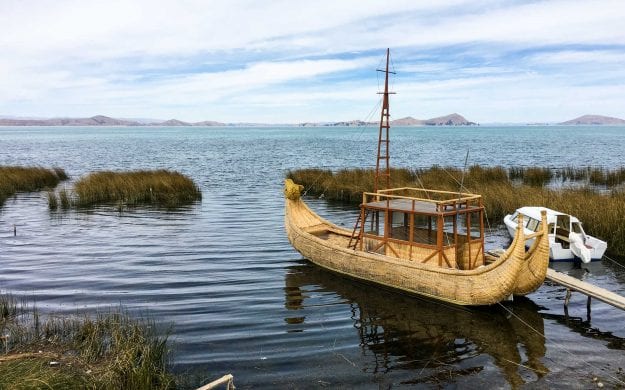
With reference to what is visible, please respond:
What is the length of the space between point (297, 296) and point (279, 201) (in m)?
19.9

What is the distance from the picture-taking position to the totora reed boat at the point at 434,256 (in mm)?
13234

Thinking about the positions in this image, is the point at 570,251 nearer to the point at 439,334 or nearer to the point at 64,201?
the point at 439,334

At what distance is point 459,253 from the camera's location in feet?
51.9

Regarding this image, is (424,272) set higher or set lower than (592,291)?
higher

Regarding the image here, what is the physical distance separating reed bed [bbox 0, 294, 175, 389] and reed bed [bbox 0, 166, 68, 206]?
25.9 m

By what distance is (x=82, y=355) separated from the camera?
32.5ft

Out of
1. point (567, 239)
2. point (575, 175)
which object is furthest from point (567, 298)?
point (575, 175)

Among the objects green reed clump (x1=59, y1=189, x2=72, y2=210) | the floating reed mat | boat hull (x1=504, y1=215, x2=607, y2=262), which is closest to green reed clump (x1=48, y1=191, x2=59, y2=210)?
green reed clump (x1=59, y1=189, x2=72, y2=210)

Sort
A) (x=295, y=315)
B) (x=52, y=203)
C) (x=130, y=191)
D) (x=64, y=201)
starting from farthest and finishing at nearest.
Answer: (x=130, y=191) < (x=64, y=201) < (x=52, y=203) < (x=295, y=315)

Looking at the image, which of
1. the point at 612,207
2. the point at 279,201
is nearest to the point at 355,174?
the point at 279,201

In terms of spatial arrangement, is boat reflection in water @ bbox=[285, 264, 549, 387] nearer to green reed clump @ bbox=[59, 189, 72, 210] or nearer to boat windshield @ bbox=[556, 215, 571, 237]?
boat windshield @ bbox=[556, 215, 571, 237]

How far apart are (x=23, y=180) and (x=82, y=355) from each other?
108ft

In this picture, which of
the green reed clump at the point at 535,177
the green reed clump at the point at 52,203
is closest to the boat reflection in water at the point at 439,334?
the green reed clump at the point at 52,203

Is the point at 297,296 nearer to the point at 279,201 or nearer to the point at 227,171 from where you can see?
the point at 279,201
